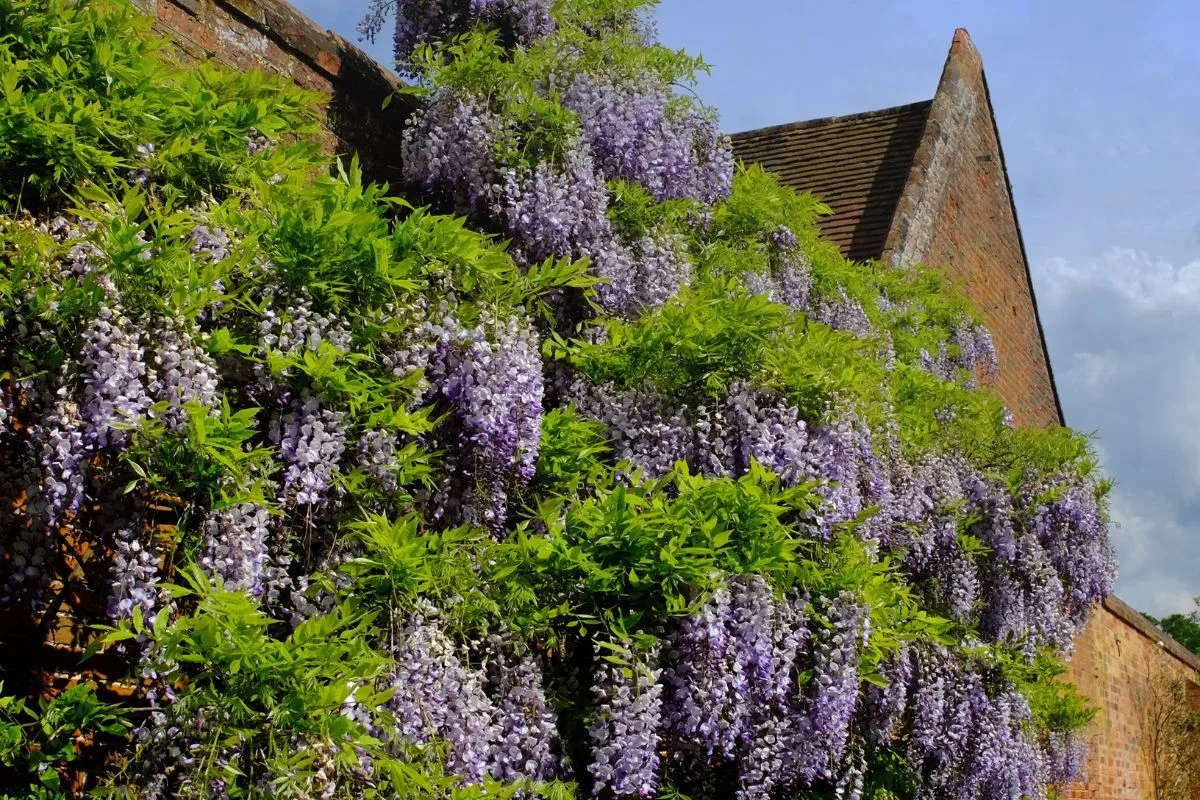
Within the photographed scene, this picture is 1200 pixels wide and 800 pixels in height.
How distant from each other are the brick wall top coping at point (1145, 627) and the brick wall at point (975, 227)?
94.3 inches

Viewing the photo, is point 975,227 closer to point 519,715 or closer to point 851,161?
point 851,161

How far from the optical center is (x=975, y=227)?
1280 centimetres

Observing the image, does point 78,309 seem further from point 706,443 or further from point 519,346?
point 706,443

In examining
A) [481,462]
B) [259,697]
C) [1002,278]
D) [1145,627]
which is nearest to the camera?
[259,697]

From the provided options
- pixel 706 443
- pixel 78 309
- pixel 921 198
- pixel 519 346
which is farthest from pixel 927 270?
pixel 78 309

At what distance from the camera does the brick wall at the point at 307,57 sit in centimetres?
484

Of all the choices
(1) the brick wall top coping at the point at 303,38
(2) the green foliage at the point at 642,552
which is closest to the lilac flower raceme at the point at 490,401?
(2) the green foliage at the point at 642,552

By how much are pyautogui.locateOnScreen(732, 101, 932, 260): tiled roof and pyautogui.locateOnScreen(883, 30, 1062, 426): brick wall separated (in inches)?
8.6

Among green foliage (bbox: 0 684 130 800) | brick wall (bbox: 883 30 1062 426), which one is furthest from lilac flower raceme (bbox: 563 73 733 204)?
brick wall (bbox: 883 30 1062 426)

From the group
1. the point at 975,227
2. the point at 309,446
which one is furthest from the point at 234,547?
the point at 975,227

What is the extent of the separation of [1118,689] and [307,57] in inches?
514

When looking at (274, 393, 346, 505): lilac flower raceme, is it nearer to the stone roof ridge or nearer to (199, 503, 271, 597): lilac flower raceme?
(199, 503, 271, 597): lilac flower raceme

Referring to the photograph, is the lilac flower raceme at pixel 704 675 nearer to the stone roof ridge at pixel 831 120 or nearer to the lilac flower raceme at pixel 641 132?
the lilac flower raceme at pixel 641 132

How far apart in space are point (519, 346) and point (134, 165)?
4.64 feet
